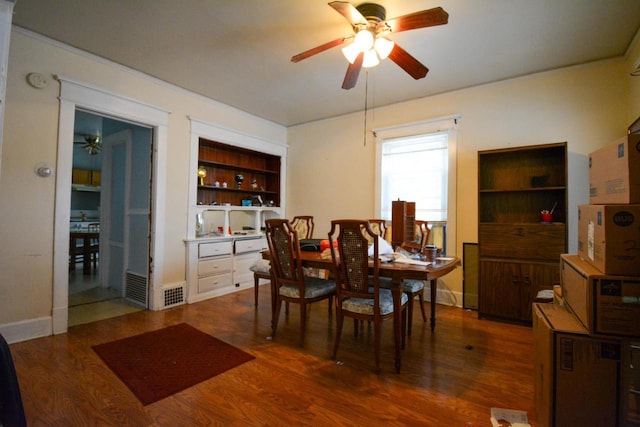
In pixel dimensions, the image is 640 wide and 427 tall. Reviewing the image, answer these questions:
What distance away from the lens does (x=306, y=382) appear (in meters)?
1.96

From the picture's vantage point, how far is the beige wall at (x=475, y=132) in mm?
2982

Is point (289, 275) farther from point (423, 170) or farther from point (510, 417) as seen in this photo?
point (423, 170)

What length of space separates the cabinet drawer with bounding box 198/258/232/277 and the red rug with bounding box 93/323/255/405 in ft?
3.72

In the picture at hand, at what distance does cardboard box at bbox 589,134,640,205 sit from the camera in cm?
121

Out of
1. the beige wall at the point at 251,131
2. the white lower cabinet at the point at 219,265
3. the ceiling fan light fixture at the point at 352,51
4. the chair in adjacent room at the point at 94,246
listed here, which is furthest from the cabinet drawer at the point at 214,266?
the ceiling fan light fixture at the point at 352,51

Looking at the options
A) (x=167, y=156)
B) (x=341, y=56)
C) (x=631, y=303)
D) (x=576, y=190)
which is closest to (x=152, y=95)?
(x=167, y=156)

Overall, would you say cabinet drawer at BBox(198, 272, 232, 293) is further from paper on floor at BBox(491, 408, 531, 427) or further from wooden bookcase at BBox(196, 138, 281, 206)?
paper on floor at BBox(491, 408, 531, 427)

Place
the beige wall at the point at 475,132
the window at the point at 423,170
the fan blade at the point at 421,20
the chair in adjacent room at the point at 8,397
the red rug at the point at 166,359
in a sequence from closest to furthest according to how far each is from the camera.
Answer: the chair in adjacent room at the point at 8,397 → the fan blade at the point at 421,20 → the red rug at the point at 166,359 → the beige wall at the point at 475,132 → the window at the point at 423,170

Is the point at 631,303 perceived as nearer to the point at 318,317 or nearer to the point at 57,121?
the point at 318,317

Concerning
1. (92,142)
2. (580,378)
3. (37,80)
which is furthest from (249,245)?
(580,378)

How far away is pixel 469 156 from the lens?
11.9 ft

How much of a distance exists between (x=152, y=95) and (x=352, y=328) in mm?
3457

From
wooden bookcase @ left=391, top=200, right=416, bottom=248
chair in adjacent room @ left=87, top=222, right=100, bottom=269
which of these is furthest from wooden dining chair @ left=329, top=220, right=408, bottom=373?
chair in adjacent room @ left=87, top=222, right=100, bottom=269

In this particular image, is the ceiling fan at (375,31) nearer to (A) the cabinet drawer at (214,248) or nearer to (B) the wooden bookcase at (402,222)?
(B) the wooden bookcase at (402,222)
